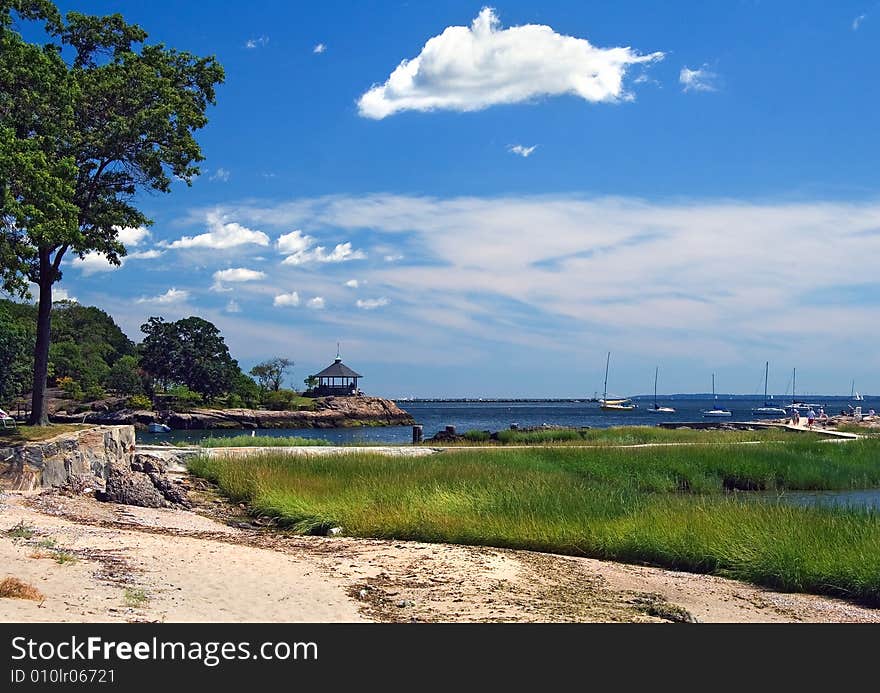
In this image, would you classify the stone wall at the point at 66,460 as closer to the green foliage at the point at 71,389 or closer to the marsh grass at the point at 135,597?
the marsh grass at the point at 135,597

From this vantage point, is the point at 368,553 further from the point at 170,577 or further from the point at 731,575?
the point at 731,575

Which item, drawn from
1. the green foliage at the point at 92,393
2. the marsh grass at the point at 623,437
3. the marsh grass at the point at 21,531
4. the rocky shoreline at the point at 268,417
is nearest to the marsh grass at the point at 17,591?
the marsh grass at the point at 21,531

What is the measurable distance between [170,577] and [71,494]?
9394 millimetres

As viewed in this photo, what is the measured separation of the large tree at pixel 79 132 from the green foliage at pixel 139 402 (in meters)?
73.7

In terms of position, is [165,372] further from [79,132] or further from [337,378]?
[79,132]

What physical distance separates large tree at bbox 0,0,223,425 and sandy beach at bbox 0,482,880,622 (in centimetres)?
762

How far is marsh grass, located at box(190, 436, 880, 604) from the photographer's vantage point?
1264 cm

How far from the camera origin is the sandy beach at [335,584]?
9.23m

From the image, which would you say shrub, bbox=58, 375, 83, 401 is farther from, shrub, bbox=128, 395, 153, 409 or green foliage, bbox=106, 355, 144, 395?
shrub, bbox=128, 395, 153, 409

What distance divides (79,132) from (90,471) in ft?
29.4
